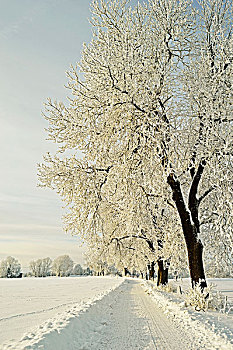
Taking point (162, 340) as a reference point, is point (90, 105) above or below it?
above

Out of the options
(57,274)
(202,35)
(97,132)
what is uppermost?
(202,35)

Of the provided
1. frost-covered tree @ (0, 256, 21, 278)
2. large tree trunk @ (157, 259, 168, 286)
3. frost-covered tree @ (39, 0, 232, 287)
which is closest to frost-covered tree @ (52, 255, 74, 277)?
frost-covered tree @ (0, 256, 21, 278)

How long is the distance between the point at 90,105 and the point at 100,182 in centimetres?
295

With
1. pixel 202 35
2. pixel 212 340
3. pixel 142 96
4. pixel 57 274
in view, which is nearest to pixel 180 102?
pixel 142 96

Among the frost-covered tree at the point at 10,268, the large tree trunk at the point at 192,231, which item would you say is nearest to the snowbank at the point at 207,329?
the large tree trunk at the point at 192,231

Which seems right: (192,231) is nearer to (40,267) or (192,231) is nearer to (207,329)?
Result: (207,329)

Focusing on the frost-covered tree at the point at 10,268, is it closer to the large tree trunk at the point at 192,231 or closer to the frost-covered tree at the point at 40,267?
the frost-covered tree at the point at 40,267

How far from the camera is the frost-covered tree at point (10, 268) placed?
93.3m

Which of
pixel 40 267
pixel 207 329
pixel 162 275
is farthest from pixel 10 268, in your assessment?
pixel 207 329

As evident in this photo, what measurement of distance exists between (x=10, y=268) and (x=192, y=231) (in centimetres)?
9814

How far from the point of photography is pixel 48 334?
4.66 metres

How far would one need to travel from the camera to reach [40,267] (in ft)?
372

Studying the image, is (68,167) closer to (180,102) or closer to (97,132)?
(97,132)

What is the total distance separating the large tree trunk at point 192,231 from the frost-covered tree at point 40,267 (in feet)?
370
